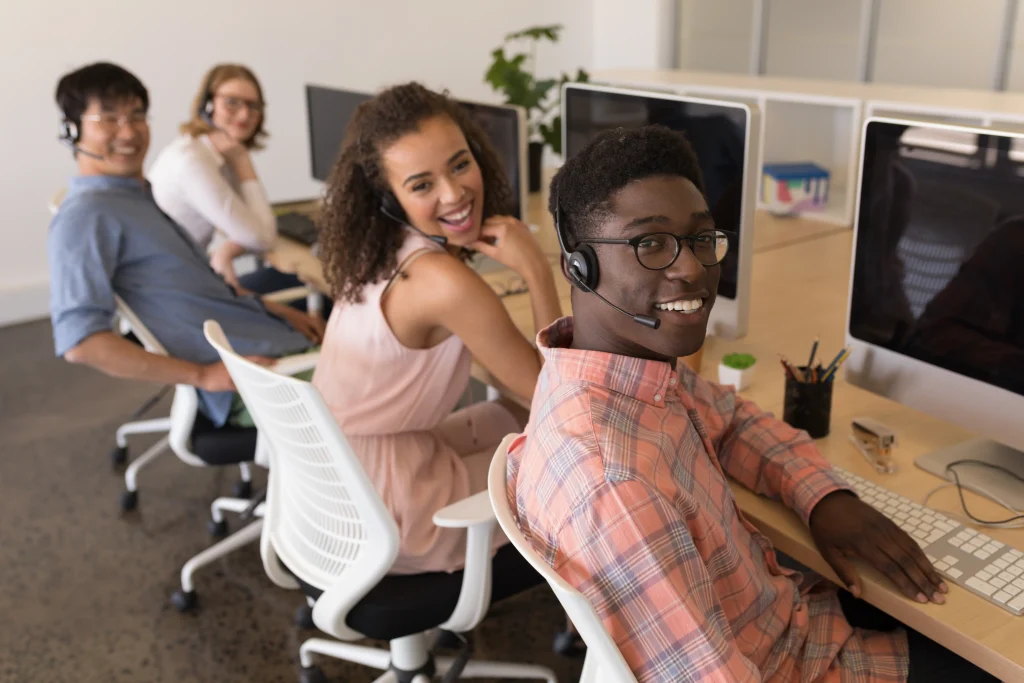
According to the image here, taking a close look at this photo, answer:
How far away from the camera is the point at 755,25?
5387 mm

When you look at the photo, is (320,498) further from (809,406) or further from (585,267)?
(809,406)

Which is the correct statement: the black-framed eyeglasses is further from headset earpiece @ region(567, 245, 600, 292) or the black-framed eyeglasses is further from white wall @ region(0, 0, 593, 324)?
white wall @ region(0, 0, 593, 324)

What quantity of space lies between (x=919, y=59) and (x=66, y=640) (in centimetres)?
444

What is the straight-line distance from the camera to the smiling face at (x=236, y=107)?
10.4 feet

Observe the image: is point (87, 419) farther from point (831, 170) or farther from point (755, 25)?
point (755, 25)

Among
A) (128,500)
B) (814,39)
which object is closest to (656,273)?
(128,500)

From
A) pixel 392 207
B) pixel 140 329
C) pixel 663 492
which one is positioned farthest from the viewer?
pixel 140 329

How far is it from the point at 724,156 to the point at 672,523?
3.43 feet

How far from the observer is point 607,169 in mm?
1165

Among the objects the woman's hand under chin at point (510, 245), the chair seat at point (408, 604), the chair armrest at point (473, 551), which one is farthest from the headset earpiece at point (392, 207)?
the chair seat at point (408, 604)

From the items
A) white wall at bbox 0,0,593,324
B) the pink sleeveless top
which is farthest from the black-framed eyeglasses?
white wall at bbox 0,0,593,324

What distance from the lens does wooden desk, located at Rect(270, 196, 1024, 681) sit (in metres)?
1.14

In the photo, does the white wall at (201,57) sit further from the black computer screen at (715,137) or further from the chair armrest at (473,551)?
the chair armrest at (473,551)

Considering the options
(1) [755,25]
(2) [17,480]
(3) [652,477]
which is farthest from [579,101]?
(1) [755,25]
